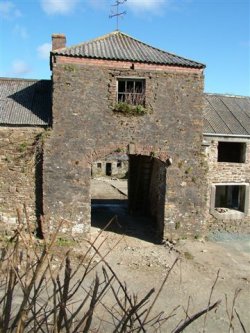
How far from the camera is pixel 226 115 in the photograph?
17547 mm

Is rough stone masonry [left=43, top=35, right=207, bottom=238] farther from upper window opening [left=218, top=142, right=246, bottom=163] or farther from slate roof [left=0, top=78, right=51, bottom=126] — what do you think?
upper window opening [left=218, top=142, right=246, bottom=163]

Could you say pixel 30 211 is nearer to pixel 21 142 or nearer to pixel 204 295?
pixel 21 142

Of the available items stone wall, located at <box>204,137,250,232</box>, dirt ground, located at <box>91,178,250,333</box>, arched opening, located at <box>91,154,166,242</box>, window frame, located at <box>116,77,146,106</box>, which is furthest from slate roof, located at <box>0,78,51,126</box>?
stone wall, located at <box>204,137,250,232</box>

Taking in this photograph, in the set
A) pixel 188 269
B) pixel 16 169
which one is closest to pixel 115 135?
pixel 16 169

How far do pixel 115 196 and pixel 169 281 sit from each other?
13774mm

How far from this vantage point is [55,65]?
13414 millimetres

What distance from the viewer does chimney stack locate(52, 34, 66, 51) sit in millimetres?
14977

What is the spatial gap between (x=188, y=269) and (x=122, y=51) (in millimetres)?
8503

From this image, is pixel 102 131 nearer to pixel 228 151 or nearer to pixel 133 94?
pixel 133 94

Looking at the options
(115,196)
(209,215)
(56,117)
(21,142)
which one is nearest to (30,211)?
(21,142)

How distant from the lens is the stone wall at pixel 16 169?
536 inches

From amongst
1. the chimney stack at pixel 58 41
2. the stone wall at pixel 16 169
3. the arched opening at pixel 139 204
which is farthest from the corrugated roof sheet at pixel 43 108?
the arched opening at pixel 139 204

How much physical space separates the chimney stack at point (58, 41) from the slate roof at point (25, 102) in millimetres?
1820

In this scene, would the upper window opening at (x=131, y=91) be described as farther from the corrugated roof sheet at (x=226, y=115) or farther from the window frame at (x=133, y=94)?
the corrugated roof sheet at (x=226, y=115)
